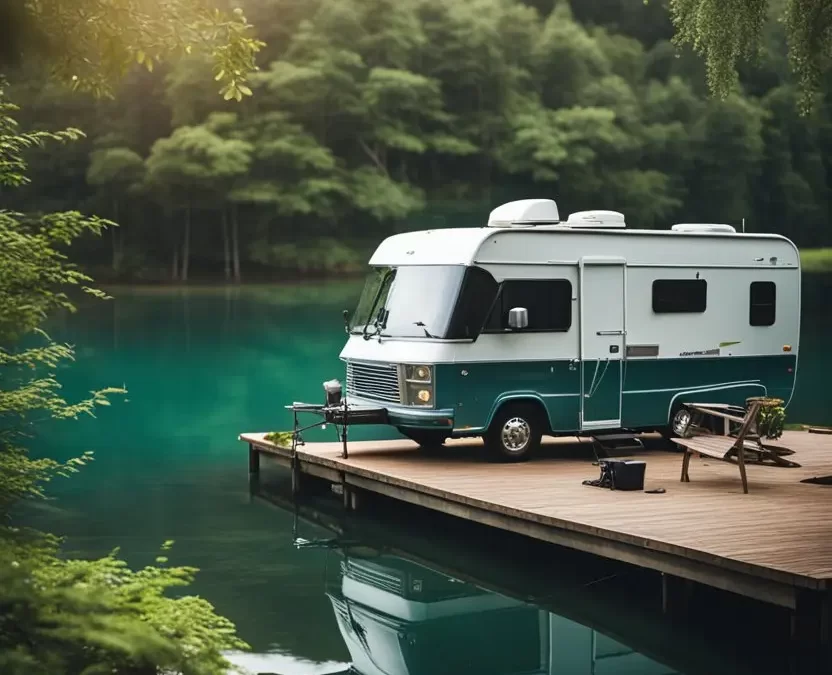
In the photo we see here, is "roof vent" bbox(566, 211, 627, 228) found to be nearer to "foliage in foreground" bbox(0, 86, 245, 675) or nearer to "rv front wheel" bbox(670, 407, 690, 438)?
"rv front wheel" bbox(670, 407, 690, 438)

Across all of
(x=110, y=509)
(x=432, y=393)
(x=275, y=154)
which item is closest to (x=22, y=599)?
(x=432, y=393)

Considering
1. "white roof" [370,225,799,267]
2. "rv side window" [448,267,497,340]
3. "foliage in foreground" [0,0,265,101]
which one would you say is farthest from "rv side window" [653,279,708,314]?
"foliage in foreground" [0,0,265,101]

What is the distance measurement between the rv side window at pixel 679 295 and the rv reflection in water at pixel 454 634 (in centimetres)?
473

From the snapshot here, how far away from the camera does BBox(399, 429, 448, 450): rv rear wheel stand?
14.6 m

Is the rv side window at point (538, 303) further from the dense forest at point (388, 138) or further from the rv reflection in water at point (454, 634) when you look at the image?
the dense forest at point (388, 138)

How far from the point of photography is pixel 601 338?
14.9m

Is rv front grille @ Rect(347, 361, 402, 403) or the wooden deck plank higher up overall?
rv front grille @ Rect(347, 361, 402, 403)

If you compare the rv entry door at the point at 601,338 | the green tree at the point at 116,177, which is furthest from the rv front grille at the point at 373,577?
the green tree at the point at 116,177

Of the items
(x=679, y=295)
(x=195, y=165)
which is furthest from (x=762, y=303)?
(x=195, y=165)

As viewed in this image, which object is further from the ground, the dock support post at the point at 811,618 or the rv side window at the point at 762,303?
the rv side window at the point at 762,303

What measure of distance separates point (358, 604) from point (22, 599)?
730cm

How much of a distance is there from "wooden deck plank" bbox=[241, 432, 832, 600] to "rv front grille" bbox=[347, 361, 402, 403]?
689mm

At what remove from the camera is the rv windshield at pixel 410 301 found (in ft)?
46.0

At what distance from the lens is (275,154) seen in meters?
51.5
